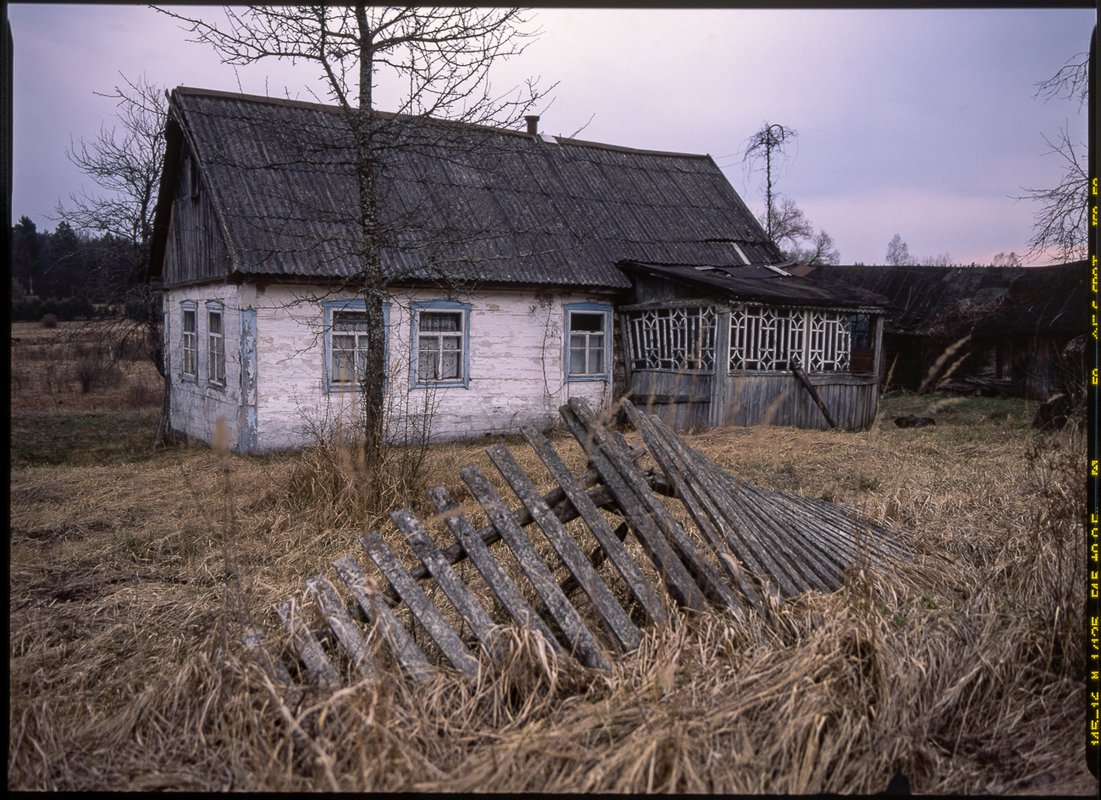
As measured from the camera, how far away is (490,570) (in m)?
3.13

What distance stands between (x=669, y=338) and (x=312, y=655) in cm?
1115

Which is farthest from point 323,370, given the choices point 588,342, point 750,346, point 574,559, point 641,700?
point 641,700

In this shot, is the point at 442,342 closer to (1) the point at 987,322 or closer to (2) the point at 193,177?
(2) the point at 193,177

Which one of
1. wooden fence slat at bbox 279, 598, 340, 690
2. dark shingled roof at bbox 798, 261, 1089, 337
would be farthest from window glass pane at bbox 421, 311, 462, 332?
wooden fence slat at bbox 279, 598, 340, 690

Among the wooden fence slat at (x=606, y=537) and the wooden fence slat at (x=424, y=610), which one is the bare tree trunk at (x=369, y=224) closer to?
the wooden fence slat at (x=606, y=537)

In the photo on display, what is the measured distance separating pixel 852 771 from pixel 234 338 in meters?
10.6

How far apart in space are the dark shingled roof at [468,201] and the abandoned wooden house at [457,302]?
4cm

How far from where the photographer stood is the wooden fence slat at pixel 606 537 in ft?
10.4

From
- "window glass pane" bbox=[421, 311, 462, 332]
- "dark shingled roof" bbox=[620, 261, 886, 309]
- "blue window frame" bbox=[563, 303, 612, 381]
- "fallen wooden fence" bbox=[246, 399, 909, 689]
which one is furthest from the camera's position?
"blue window frame" bbox=[563, 303, 612, 381]

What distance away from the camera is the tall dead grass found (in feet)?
8.11

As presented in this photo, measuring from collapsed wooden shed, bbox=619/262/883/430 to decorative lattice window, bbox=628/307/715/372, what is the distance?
0.7 inches

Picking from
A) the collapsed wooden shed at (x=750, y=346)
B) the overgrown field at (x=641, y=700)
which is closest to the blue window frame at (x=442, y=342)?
the collapsed wooden shed at (x=750, y=346)

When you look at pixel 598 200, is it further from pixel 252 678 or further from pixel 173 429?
pixel 252 678

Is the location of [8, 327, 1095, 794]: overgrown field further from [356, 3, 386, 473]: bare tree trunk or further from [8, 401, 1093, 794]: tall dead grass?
[356, 3, 386, 473]: bare tree trunk
